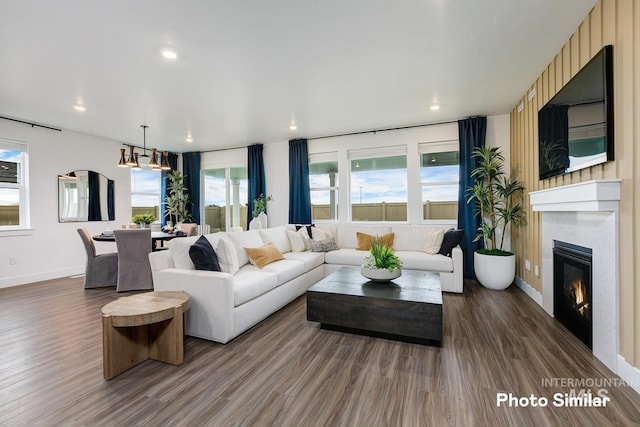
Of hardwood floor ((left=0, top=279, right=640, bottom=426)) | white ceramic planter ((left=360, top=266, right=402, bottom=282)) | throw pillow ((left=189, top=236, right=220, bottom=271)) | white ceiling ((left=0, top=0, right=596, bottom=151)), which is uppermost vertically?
white ceiling ((left=0, top=0, right=596, bottom=151))

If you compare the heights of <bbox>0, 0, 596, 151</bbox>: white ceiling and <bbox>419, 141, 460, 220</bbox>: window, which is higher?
<bbox>0, 0, 596, 151</bbox>: white ceiling

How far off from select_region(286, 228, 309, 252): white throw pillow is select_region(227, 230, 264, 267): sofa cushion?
895mm

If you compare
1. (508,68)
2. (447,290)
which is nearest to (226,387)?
(447,290)

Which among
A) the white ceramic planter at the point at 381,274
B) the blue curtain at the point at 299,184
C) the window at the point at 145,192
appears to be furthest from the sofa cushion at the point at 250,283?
the window at the point at 145,192

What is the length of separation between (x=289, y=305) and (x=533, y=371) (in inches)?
96.3

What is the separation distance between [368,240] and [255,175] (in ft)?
10.2

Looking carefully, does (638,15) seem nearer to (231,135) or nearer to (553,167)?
(553,167)

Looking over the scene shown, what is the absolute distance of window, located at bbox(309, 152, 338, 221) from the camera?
6.00 metres

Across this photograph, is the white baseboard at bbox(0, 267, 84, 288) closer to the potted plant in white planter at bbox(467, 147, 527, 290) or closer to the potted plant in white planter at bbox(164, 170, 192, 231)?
the potted plant in white planter at bbox(164, 170, 192, 231)

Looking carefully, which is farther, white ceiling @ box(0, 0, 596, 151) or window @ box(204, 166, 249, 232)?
window @ box(204, 166, 249, 232)

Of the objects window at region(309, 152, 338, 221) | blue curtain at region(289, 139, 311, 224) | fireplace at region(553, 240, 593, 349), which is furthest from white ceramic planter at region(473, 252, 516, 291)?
blue curtain at region(289, 139, 311, 224)

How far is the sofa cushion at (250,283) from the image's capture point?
265cm

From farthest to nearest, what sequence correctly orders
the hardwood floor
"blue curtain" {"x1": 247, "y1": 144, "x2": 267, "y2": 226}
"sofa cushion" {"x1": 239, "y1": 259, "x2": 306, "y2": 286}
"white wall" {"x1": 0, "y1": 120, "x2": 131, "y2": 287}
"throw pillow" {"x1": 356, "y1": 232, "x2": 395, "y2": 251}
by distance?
"blue curtain" {"x1": 247, "y1": 144, "x2": 267, "y2": 226} → "throw pillow" {"x1": 356, "y1": 232, "x2": 395, "y2": 251} → "white wall" {"x1": 0, "y1": 120, "x2": 131, "y2": 287} → "sofa cushion" {"x1": 239, "y1": 259, "x2": 306, "y2": 286} → the hardwood floor

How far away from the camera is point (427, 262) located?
407 cm
